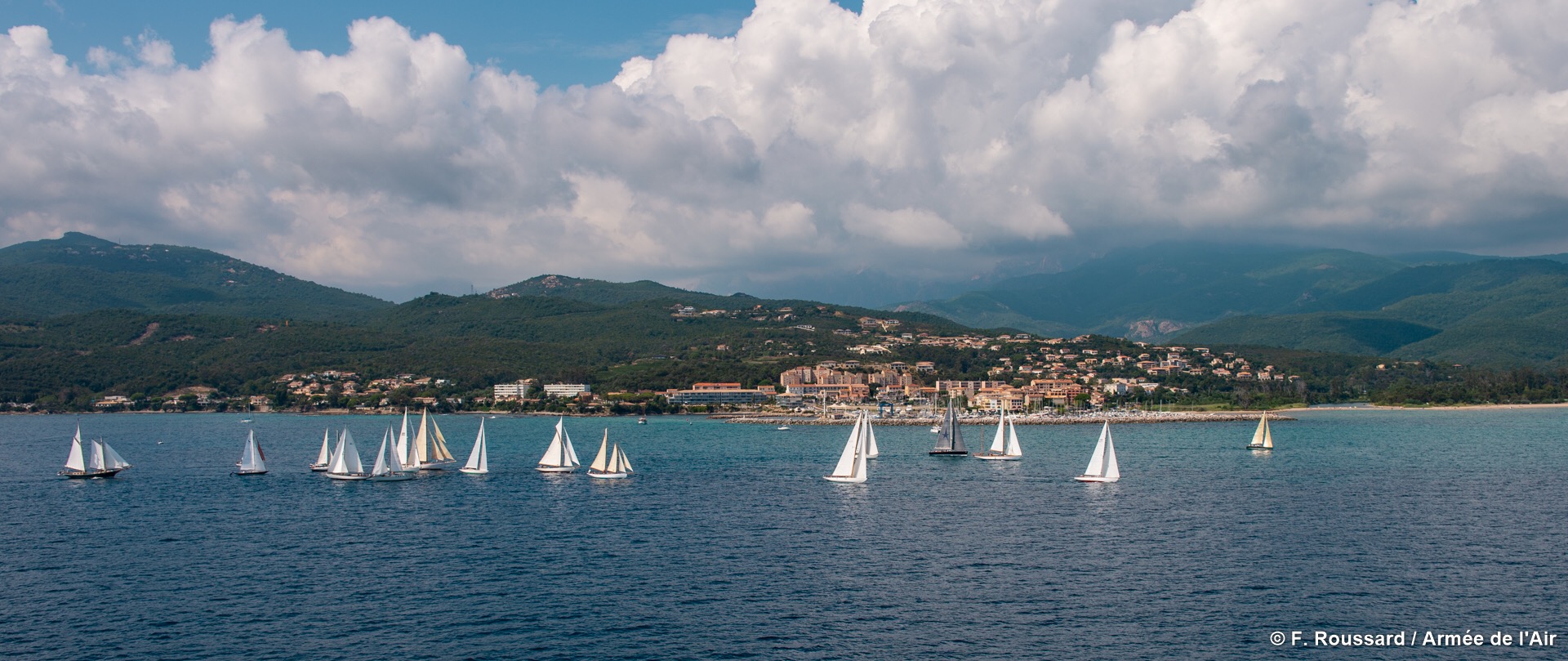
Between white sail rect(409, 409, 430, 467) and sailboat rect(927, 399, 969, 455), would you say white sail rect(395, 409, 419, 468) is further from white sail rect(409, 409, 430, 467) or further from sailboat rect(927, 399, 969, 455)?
sailboat rect(927, 399, 969, 455)

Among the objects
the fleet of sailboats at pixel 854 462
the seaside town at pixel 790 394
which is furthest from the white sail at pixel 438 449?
the seaside town at pixel 790 394

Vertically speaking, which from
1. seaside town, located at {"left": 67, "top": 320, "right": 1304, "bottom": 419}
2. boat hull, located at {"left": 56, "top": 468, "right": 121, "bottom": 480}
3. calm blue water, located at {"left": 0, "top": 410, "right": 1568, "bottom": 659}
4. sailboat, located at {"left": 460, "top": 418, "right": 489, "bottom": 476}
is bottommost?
calm blue water, located at {"left": 0, "top": 410, "right": 1568, "bottom": 659}

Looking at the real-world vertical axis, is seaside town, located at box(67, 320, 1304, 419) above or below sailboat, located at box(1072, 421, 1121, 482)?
above

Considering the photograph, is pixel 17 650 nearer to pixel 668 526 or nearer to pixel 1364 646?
pixel 668 526

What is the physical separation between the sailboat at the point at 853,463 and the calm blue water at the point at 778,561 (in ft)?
3.28

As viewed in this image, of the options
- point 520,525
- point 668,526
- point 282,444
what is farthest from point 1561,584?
point 282,444

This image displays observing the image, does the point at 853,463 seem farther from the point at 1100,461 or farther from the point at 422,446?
the point at 422,446

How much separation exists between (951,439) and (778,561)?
44654 millimetres

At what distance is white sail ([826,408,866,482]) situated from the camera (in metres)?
58.1

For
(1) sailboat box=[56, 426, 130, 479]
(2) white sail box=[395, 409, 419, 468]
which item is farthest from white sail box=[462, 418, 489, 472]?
(1) sailboat box=[56, 426, 130, 479]

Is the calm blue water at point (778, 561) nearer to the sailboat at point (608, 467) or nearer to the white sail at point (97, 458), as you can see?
the white sail at point (97, 458)

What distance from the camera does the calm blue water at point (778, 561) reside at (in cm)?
2732

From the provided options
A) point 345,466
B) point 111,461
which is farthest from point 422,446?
point 111,461

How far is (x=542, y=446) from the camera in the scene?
87.5m
